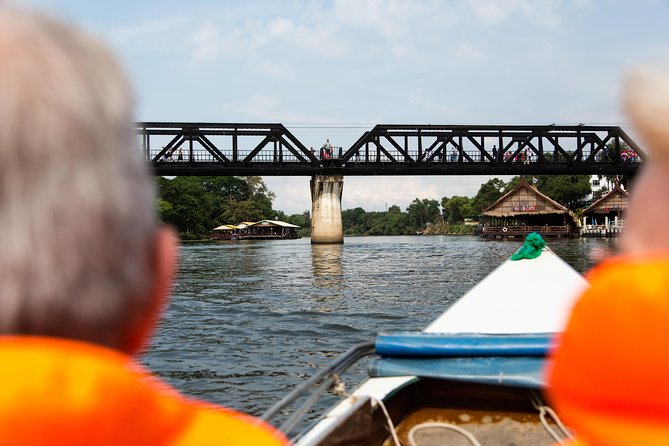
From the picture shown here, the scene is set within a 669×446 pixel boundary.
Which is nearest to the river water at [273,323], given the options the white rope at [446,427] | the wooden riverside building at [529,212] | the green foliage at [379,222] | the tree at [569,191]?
the white rope at [446,427]

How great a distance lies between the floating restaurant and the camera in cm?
8031

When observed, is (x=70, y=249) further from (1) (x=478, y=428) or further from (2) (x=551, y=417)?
(2) (x=551, y=417)

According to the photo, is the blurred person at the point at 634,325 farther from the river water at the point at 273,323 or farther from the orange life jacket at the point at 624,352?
the river water at the point at 273,323

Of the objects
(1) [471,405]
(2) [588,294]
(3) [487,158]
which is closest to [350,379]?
(1) [471,405]

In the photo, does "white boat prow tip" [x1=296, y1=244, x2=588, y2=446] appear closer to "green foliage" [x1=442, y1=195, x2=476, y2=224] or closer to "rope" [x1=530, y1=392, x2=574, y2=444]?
"rope" [x1=530, y1=392, x2=574, y2=444]

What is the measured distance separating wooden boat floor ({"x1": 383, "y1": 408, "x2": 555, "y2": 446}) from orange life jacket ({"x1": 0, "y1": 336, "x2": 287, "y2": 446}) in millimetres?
2298

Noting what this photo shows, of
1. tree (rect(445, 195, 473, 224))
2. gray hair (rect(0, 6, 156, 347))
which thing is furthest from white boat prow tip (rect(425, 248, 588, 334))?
tree (rect(445, 195, 473, 224))

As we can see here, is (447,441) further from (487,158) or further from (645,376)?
(487,158)

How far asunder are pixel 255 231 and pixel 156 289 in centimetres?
8438

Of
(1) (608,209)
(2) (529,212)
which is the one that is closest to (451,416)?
(2) (529,212)

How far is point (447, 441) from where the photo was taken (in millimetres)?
2809

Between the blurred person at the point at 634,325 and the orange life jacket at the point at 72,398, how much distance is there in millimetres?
552

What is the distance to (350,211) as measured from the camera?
163m

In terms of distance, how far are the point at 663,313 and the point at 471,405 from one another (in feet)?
8.09
